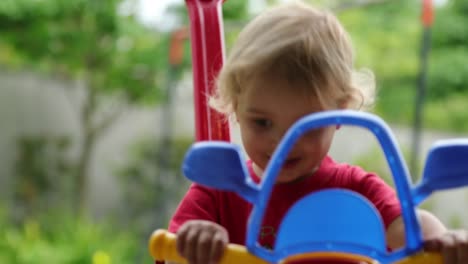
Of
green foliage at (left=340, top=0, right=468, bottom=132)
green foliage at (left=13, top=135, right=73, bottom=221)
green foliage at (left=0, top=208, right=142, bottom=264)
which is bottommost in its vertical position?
green foliage at (left=0, top=208, right=142, bottom=264)

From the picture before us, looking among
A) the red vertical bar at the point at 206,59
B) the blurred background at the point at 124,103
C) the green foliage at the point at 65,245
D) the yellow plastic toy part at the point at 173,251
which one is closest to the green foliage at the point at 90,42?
the blurred background at the point at 124,103

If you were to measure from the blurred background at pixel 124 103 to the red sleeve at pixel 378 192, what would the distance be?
3.14m

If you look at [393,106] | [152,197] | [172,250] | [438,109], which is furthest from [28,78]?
[172,250]

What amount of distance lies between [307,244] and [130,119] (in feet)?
14.6

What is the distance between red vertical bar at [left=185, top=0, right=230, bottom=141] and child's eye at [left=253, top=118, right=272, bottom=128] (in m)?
0.21

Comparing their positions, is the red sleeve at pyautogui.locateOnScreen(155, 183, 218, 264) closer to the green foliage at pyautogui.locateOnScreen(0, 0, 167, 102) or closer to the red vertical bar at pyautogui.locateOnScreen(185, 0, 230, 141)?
the red vertical bar at pyautogui.locateOnScreen(185, 0, 230, 141)

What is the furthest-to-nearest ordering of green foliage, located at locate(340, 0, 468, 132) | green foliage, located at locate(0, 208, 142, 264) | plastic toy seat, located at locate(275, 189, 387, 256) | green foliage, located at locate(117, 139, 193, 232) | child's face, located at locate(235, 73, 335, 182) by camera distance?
Result: green foliage, located at locate(117, 139, 193, 232), green foliage, located at locate(340, 0, 468, 132), green foliage, located at locate(0, 208, 142, 264), child's face, located at locate(235, 73, 335, 182), plastic toy seat, located at locate(275, 189, 387, 256)

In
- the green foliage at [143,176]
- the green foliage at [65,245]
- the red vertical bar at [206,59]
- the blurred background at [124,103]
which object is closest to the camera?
the red vertical bar at [206,59]

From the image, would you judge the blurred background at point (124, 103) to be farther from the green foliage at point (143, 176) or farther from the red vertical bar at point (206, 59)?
the red vertical bar at point (206, 59)

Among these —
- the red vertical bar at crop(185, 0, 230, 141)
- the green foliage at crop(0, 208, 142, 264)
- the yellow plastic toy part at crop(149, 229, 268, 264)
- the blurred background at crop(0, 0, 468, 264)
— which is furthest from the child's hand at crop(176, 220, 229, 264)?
the blurred background at crop(0, 0, 468, 264)

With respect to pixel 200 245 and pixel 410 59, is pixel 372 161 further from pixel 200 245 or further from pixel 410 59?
pixel 200 245

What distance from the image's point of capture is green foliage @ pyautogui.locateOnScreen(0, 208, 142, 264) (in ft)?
11.2

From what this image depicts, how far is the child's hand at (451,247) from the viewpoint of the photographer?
53 centimetres

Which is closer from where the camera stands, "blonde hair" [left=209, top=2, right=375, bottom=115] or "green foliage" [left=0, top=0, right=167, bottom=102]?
"blonde hair" [left=209, top=2, right=375, bottom=115]
